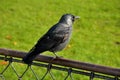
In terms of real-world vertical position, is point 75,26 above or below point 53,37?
below

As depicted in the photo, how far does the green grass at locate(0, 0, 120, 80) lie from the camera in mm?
10211

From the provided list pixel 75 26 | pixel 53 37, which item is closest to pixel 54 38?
pixel 53 37

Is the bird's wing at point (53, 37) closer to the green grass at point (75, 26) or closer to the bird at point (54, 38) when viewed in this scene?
the bird at point (54, 38)

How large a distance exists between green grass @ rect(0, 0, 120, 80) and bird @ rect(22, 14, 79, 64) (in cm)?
420

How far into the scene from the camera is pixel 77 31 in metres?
11.9

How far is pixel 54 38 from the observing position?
4207 mm

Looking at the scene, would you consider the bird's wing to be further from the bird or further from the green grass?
the green grass

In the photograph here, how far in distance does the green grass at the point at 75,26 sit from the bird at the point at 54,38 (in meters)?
4.20

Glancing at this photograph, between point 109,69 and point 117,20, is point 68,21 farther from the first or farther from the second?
point 117,20

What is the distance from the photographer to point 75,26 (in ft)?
40.3

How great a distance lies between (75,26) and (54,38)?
8.10 m

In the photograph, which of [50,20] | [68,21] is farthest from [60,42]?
[50,20]

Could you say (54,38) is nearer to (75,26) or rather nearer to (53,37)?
(53,37)

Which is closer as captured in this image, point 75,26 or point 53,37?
point 53,37
